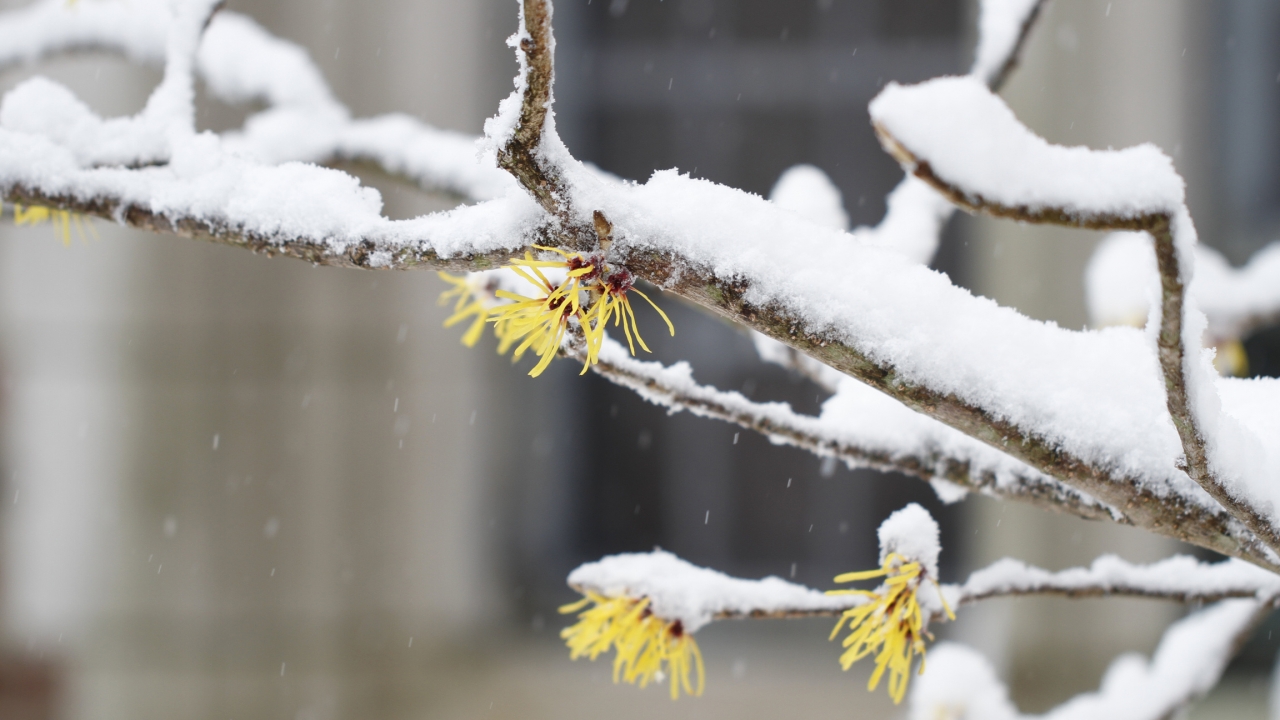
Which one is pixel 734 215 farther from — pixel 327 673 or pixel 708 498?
pixel 327 673

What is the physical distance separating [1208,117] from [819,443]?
78.5 inches

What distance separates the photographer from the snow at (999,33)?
2.15 feet

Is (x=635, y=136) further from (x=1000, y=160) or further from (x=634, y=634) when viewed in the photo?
(x=1000, y=160)

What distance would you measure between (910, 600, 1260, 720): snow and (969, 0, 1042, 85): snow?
419 mm

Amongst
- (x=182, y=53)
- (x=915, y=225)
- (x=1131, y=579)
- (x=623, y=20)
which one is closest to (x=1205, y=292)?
(x=915, y=225)

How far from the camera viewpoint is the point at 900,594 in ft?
1.50

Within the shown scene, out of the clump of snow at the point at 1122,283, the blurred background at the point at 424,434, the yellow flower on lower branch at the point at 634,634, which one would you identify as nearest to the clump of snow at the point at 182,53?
the yellow flower on lower branch at the point at 634,634

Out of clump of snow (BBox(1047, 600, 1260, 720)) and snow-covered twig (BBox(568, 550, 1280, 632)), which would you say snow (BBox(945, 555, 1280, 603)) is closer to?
snow-covered twig (BBox(568, 550, 1280, 632))

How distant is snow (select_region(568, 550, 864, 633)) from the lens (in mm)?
494

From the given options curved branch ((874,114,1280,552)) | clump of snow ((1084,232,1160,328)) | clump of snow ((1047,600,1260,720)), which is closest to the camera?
curved branch ((874,114,1280,552))

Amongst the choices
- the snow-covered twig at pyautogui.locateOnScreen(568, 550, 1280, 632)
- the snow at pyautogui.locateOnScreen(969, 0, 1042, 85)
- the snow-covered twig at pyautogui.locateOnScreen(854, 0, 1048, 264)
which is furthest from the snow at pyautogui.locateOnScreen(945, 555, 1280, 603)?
the snow at pyautogui.locateOnScreen(969, 0, 1042, 85)

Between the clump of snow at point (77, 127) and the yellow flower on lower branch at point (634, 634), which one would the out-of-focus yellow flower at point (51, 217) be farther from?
the yellow flower on lower branch at point (634, 634)

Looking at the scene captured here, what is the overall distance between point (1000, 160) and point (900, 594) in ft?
0.87

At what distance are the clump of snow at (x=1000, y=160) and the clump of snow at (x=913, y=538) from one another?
0.22 m
